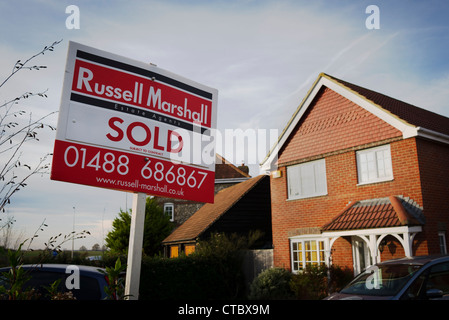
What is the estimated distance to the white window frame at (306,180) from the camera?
15.7m

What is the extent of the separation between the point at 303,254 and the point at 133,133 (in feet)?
40.5

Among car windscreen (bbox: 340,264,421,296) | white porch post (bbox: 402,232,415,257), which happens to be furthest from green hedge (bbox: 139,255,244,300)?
car windscreen (bbox: 340,264,421,296)

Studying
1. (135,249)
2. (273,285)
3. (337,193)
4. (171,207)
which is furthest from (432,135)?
(171,207)

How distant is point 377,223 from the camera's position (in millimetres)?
12164

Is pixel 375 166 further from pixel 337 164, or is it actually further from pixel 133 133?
pixel 133 133

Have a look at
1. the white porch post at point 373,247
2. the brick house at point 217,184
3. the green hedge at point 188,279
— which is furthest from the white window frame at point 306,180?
the brick house at point 217,184

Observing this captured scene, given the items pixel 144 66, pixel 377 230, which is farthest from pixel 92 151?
pixel 377 230

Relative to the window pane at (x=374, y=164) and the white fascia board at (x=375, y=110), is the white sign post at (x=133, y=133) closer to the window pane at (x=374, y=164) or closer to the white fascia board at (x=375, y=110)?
the white fascia board at (x=375, y=110)

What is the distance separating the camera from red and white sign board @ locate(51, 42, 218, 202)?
471 centimetres

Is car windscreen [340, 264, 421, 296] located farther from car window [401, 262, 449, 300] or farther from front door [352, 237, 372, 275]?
front door [352, 237, 372, 275]

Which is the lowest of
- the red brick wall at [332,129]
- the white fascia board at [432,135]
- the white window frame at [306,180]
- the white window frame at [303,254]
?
the white window frame at [303,254]

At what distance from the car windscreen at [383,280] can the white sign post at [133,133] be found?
3.74m

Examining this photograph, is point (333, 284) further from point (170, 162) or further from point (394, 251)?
point (170, 162)
